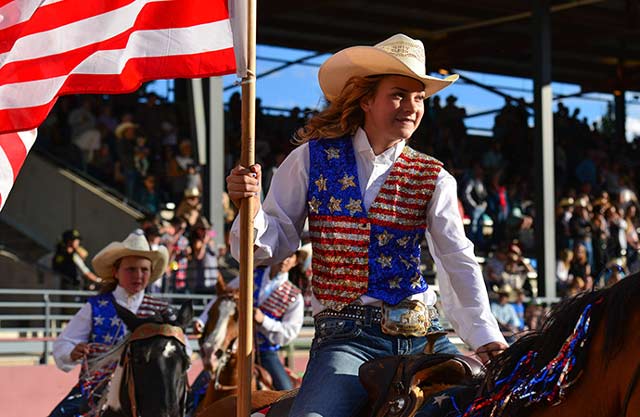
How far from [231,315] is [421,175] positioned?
558cm

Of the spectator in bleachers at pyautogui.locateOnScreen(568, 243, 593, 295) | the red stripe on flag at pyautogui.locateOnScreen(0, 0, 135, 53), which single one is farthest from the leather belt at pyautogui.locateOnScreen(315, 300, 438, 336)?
the spectator in bleachers at pyautogui.locateOnScreen(568, 243, 593, 295)

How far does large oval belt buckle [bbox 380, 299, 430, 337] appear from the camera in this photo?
4355 mm

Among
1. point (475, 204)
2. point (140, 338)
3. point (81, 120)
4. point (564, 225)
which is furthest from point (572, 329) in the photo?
point (564, 225)

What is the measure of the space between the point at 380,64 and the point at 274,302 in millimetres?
6272

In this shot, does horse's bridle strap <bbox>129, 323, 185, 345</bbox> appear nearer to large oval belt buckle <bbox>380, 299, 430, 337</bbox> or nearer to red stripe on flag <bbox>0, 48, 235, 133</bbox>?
red stripe on flag <bbox>0, 48, 235, 133</bbox>

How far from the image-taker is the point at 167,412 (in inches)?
258

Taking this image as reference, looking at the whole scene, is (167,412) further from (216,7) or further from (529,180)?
(529,180)

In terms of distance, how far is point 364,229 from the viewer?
14.5 ft

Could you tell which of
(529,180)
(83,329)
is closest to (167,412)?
(83,329)

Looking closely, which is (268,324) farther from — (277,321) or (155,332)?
(155,332)

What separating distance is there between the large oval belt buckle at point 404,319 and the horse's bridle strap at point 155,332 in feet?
9.07

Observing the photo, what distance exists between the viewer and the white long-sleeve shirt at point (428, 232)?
4.32 metres

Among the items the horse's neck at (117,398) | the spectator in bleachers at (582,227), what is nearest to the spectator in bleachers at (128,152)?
the spectator in bleachers at (582,227)

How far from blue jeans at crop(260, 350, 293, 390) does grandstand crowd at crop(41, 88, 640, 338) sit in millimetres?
3646
